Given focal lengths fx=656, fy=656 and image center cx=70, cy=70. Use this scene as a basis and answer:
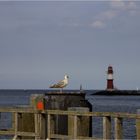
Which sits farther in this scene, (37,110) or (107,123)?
(37,110)

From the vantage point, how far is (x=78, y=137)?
564 inches

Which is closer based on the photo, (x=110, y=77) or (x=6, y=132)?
(x=6, y=132)

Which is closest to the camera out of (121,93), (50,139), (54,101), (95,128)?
(50,139)

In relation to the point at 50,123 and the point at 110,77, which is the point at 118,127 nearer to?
the point at 50,123

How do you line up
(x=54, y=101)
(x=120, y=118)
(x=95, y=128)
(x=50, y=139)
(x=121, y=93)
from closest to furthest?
(x=120, y=118), (x=50, y=139), (x=54, y=101), (x=95, y=128), (x=121, y=93)

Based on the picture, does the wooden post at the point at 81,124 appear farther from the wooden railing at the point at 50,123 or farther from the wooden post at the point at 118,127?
the wooden post at the point at 118,127

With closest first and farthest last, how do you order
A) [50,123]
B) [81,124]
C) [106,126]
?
[106,126]
[81,124]
[50,123]

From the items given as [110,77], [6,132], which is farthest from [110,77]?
[6,132]

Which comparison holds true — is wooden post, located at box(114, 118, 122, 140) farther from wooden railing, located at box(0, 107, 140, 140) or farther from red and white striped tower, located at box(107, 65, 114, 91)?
red and white striped tower, located at box(107, 65, 114, 91)

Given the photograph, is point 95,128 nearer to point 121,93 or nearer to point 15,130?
point 15,130

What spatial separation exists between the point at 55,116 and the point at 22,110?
90cm

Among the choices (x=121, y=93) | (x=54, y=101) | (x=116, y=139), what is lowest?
(x=116, y=139)

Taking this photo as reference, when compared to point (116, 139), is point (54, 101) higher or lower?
higher

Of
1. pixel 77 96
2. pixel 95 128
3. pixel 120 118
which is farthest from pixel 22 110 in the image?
pixel 95 128
